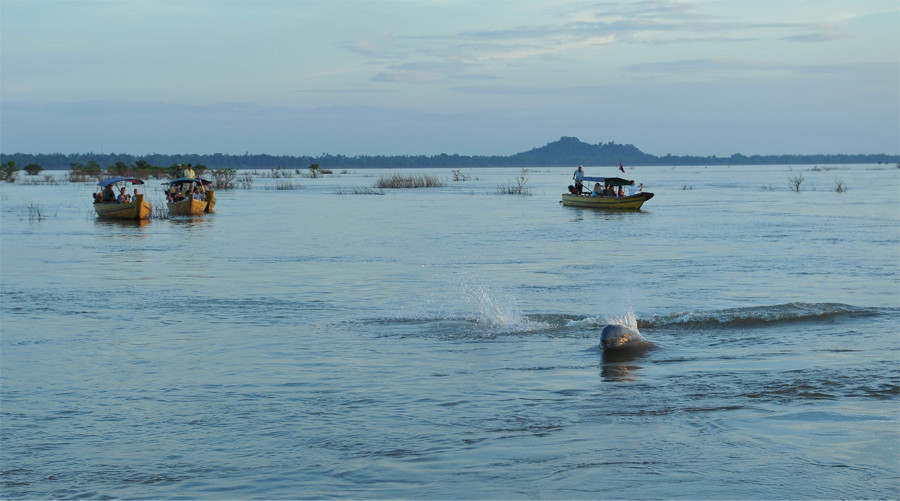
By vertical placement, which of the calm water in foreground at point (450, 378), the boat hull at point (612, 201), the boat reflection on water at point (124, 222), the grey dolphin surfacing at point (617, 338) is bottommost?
the boat reflection on water at point (124, 222)

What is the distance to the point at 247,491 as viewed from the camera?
6484mm

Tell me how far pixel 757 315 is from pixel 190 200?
3310 centimetres

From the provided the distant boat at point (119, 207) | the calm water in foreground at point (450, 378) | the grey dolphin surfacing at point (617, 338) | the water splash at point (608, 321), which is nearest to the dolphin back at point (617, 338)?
the grey dolphin surfacing at point (617, 338)

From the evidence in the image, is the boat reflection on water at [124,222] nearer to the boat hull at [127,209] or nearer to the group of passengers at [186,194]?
the boat hull at [127,209]

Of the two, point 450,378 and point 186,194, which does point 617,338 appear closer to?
point 450,378

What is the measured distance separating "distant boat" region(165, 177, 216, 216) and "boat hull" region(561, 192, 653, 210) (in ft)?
59.6

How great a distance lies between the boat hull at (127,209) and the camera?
39000 millimetres

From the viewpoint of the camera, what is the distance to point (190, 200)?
42125mm

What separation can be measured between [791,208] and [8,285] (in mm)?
37496

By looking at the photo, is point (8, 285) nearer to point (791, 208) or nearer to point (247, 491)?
point (247, 491)

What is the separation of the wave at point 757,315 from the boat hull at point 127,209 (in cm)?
3030

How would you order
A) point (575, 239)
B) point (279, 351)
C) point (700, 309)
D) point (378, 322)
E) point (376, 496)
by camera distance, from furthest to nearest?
point (575, 239) < point (700, 309) < point (378, 322) < point (279, 351) < point (376, 496)

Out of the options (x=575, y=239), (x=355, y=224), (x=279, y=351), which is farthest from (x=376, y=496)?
(x=355, y=224)

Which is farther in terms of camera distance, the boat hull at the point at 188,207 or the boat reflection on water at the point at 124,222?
the boat hull at the point at 188,207
